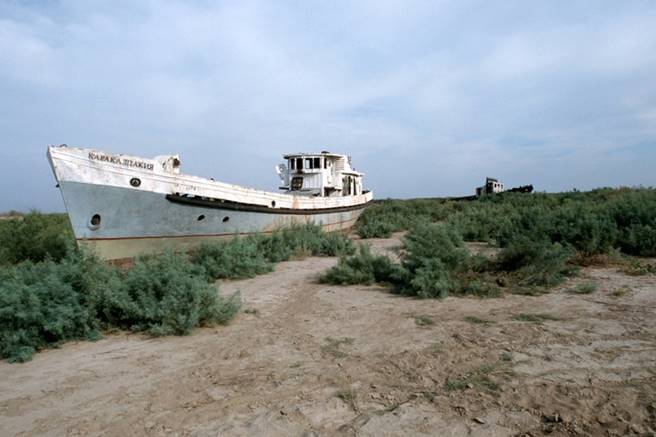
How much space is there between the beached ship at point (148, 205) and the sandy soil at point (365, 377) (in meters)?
3.29

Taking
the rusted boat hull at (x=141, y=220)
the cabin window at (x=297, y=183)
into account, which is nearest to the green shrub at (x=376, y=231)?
the cabin window at (x=297, y=183)

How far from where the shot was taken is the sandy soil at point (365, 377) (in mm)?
2729

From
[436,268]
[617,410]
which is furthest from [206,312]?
[617,410]

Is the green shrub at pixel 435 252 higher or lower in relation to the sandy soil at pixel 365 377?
higher

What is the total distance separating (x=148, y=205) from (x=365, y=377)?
726cm

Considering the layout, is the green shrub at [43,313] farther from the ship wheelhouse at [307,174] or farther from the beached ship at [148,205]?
the ship wheelhouse at [307,174]

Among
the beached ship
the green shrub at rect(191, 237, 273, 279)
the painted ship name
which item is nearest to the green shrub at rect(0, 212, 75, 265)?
the beached ship

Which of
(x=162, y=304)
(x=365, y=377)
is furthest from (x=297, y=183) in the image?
(x=365, y=377)

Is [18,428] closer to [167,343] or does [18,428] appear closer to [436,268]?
[167,343]

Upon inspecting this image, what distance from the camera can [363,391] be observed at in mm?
3160

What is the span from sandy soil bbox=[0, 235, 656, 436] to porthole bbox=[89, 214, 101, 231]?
15.1 ft

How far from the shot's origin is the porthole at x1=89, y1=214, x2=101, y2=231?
27.8 ft

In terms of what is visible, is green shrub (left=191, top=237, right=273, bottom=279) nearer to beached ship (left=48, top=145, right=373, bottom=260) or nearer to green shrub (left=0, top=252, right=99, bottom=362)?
beached ship (left=48, top=145, right=373, bottom=260)

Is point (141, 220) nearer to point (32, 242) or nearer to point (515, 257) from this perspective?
point (32, 242)
